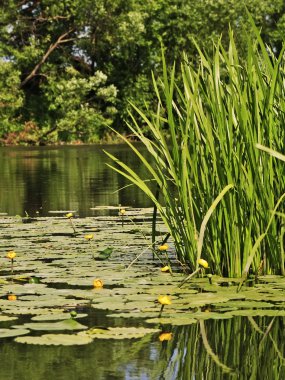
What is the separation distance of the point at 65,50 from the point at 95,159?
13187mm

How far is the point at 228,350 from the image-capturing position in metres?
3.51

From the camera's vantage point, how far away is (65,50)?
113 feet

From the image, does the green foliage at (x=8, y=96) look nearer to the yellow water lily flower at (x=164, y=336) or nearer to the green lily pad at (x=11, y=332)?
the green lily pad at (x=11, y=332)

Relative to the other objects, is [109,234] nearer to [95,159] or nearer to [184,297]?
[184,297]

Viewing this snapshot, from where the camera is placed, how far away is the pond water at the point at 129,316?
321 centimetres

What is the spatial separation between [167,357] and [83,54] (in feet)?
107

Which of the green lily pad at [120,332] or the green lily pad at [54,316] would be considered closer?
the green lily pad at [120,332]

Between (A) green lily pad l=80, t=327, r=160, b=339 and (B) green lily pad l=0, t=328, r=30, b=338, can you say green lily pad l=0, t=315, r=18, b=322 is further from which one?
(A) green lily pad l=80, t=327, r=160, b=339

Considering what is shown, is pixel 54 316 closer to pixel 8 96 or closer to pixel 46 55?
pixel 8 96

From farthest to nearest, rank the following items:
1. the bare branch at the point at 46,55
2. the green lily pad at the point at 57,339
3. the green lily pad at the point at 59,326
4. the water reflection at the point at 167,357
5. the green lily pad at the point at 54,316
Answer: the bare branch at the point at 46,55, the green lily pad at the point at 54,316, the green lily pad at the point at 59,326, the green lily pad at the point at 57,339, the water reflection at the point at 167,357

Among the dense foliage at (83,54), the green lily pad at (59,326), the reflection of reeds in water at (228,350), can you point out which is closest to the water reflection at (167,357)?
the reflection of reeds in water at (228,350)

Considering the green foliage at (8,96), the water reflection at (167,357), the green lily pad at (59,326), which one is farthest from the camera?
the green foliage at (8,96)

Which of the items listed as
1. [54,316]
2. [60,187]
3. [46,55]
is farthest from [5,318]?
[46,55]

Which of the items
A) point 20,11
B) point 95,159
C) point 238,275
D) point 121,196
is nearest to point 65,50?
point 20,11
